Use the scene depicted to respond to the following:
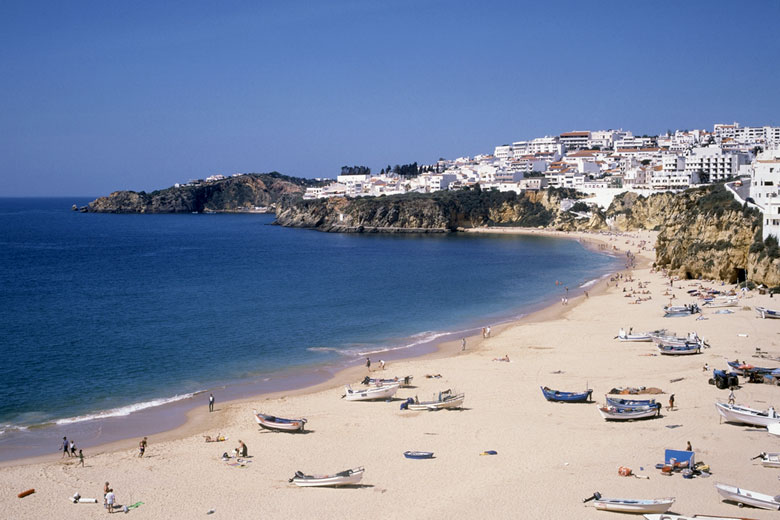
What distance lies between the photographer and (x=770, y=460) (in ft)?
44.7

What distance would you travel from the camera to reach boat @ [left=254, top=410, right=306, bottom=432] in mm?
16953

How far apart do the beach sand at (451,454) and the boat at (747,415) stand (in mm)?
209

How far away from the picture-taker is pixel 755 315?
28234mm

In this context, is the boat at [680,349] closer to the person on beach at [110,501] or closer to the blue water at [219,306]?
the blue water at [219,306]

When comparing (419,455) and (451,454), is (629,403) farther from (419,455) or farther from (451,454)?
(419,455)

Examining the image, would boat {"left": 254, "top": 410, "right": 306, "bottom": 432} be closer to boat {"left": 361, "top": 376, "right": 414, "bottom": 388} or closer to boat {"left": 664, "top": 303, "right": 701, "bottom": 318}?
boat {"left": 361, "top": 376, "right": 414, "bottom": 388}

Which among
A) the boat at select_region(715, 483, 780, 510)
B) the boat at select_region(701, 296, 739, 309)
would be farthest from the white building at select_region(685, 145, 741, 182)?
the boat at select_region(715, 483, 780, 510)

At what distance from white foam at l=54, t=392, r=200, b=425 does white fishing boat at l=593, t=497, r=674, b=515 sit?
12.8 metres

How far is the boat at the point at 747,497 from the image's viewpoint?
11.8 m

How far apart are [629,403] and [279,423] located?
29.5ft

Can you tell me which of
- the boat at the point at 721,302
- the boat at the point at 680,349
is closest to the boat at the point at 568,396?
the boat at the point at 680,349

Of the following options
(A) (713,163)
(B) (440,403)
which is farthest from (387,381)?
(A) (713,163)

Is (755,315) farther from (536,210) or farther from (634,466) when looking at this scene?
(536,210)

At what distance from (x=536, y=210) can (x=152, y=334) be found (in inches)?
2851
